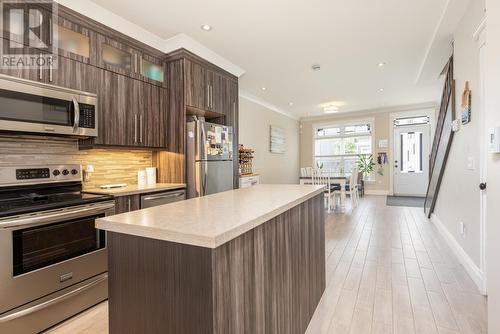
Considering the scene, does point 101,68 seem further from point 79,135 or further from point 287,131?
point 287,131

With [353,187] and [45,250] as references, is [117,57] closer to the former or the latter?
[45,250]

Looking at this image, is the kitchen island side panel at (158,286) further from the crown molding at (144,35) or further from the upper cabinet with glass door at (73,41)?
the crown molding at (144,35)

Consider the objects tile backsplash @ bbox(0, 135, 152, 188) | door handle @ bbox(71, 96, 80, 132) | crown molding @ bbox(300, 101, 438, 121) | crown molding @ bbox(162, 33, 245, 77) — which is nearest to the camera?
tile backsplash @ bbox(0, 135, 152, 188)

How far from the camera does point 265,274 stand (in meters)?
1.20

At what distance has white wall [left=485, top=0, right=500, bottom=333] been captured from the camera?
129cm

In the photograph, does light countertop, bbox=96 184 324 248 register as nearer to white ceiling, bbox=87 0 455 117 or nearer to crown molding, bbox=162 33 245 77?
white ceiling, bbox=87 0 455 117

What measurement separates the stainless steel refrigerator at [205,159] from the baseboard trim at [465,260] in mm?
2814

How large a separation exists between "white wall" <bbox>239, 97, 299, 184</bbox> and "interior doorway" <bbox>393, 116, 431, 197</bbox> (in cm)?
314

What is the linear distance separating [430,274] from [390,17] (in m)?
2.76

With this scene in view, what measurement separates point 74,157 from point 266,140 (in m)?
4.79

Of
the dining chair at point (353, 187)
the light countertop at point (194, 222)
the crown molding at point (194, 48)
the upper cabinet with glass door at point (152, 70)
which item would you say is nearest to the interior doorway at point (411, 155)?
the dining chair at point (353, 187)

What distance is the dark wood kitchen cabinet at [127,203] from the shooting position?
230cm

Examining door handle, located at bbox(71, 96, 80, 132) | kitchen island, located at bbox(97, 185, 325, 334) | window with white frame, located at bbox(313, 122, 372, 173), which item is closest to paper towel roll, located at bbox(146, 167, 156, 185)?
door handle, located at bbox(71, 96, 80, 132)

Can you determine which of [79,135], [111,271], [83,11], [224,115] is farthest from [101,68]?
[111,271]
